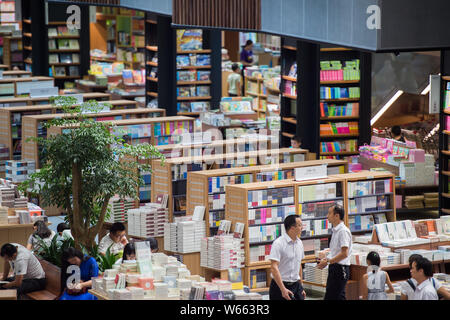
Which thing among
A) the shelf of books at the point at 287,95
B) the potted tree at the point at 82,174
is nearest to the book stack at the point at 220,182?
the potted tree at the point at 82,174

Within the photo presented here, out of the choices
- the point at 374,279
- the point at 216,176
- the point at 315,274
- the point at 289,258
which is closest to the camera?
the point at 289,258

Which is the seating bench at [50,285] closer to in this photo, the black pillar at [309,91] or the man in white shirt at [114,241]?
the man in white shirt at [114,241]

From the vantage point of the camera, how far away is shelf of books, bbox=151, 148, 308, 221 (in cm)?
1187

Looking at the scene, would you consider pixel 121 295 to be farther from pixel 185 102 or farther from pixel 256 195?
pixel 185 102

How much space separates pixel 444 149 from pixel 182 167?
368 centimetres

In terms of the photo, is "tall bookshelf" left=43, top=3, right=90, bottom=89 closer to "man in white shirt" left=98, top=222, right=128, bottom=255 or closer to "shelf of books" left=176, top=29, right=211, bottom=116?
"shelf of books" left=176, top=29, right=211, bottom=116

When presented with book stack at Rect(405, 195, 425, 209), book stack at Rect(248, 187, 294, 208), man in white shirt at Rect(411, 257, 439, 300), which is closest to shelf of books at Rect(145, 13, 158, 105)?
book stack at Rect(405, 195, 425, 209)

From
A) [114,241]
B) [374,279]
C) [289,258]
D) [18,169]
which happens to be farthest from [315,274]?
[18,169]

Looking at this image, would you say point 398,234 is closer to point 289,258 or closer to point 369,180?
point 369,180

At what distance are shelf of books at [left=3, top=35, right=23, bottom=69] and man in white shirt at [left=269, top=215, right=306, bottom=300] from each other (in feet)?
67.6

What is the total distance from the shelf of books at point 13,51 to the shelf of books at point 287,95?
13747mm

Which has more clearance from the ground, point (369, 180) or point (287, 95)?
A: point (287, 95)

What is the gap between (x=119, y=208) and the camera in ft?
40.9
